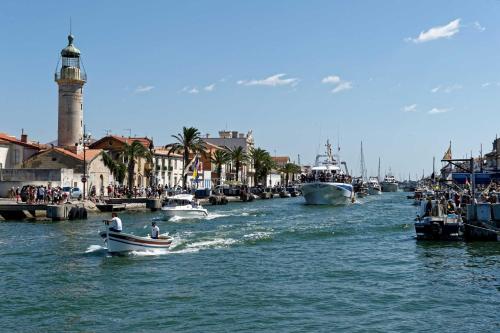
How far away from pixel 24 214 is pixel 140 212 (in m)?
15.7

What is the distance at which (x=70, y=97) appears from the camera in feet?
334

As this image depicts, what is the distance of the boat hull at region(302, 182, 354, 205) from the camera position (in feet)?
323

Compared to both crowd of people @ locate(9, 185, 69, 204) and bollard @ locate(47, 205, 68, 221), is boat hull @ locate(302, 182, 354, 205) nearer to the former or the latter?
crowd of people @ locate(9, 185, 69, 204)

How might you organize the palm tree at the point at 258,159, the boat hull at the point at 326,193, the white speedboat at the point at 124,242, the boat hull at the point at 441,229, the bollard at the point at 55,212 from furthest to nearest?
the palm tree at the point at 258,159 → the boat hull at the point at 326,193 → the bollard at the point at 55,212 → the boat hull at the point at 441,229 → the white speedboat at the point at 124,242

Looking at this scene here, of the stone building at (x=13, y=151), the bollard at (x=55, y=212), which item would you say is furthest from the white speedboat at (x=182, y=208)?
the stone building at (x=13, y=151)

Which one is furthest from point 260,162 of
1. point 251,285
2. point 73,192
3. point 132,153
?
point 251,285

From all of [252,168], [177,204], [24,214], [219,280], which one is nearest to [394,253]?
[219,280]

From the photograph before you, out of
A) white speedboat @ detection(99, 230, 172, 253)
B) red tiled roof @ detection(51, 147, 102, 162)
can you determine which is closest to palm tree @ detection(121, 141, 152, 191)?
red tiled roof @ detection(51, 147, 102, 162)

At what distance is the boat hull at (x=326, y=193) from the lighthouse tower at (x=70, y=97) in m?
38.4

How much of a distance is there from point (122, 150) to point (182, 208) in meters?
42.0

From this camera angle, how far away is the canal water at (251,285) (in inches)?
837

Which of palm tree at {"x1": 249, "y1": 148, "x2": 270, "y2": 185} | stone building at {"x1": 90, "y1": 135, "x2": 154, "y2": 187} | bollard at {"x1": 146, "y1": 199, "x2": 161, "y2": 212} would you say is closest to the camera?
bollard at {"x1": 146, "y1": 199, "x2": 161, "y2": 212}

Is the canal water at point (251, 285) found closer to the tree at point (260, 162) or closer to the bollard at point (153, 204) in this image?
the bollard at point (153, 204)

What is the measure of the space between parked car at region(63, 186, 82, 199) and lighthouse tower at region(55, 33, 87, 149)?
76.1ft
